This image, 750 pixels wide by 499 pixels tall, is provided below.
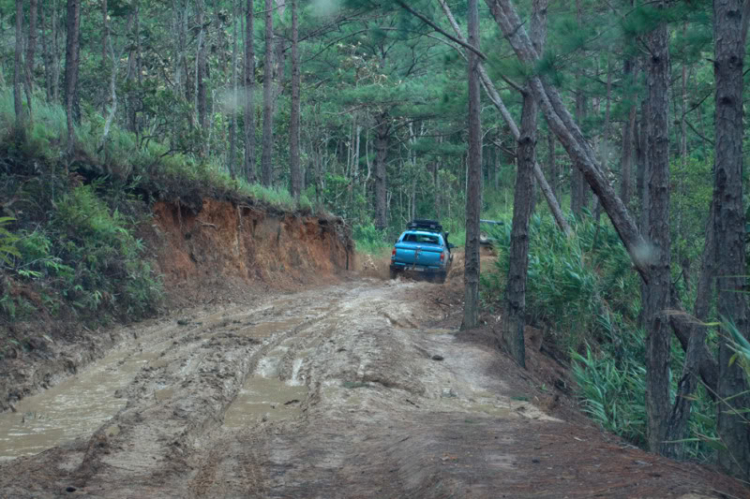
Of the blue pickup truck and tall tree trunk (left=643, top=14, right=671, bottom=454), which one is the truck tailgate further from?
tall tree trunk (left=643, top=14, right=671, bottom=454)

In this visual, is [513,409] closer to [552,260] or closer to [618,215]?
[618,215]

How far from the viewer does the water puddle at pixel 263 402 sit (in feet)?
25.5

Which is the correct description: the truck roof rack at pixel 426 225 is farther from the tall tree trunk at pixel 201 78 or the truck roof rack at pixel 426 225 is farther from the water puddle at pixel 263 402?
the water puddle at pixel 263 402

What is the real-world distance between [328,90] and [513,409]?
→ 91.2 ft

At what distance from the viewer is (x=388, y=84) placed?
33.3 meters

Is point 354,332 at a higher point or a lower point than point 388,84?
lower

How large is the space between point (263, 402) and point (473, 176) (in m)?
6.88

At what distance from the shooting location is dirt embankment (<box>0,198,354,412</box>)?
9344mm

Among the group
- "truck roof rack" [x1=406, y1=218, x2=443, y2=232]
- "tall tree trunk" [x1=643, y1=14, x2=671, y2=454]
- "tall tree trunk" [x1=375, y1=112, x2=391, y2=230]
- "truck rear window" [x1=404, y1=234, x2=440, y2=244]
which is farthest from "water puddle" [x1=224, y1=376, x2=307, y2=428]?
"tall tree trunk" [x1=375, y1=112, x2=391, y2=230]

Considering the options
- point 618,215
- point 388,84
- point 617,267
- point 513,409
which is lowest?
point 513,409

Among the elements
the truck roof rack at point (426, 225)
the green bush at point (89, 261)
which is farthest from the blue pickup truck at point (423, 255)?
the green bush at point (89, 261)

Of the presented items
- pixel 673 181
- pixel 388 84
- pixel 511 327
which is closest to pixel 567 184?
pixel 388 84

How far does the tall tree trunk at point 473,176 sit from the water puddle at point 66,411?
21.4ft

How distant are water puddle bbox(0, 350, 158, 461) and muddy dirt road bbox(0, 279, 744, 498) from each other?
0.03 metres
